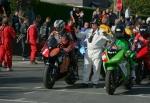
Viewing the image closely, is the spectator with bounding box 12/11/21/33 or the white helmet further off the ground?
the white helmet

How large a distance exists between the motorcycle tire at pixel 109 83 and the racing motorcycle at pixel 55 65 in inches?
64.9

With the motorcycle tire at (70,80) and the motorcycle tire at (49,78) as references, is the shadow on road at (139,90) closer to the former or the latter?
the motorcycle tire at (70,80)

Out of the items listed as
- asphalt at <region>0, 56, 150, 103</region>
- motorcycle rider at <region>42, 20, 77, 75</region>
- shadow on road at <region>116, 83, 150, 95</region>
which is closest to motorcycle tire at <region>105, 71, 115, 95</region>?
asphalt at <region>0, 56, 150, 103</region>

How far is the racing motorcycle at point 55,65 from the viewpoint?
16031mm

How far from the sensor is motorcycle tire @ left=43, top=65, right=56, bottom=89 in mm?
15906

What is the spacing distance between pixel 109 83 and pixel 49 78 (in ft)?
5.87

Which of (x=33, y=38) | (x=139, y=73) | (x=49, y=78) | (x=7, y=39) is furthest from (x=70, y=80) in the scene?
(x=33, y=38)

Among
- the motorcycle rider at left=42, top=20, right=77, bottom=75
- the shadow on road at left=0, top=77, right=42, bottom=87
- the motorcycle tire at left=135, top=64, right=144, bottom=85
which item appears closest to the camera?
the motorcycle rider at left=42, top=20, right=77, bottom=75

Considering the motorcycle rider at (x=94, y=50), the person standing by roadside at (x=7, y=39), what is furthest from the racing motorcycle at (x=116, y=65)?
the person standing by roadside at (x=7, y=39)

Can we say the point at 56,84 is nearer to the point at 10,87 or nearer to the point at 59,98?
the point at 10,87

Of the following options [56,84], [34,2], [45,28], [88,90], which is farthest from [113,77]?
[34,2]

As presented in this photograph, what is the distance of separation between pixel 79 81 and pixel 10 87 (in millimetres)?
2500

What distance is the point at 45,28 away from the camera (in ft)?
88.0

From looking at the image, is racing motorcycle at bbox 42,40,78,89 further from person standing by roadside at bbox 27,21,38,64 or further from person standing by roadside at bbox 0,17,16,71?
person standing by roadside at bbox 27,21,38,64
